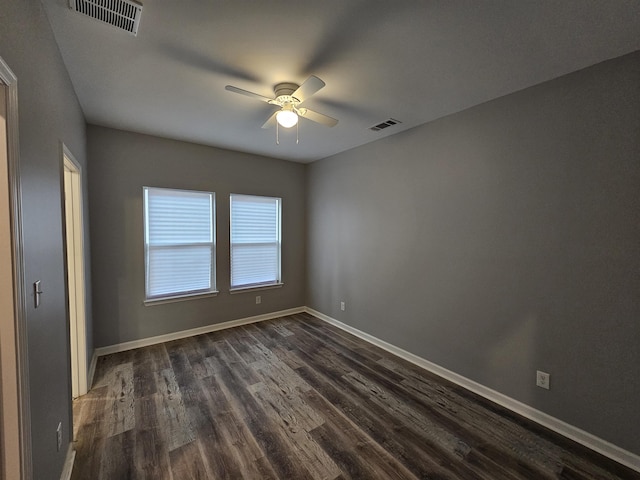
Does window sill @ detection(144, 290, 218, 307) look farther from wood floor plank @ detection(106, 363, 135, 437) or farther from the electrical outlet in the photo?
the electrical outlet

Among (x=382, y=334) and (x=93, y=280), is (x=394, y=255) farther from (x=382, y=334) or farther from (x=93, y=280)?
(x=93, y=280)

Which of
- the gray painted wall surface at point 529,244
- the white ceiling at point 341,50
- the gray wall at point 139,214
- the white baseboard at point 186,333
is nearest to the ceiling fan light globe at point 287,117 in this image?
the white ceiling at point 341,50

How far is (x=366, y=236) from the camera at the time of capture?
12.1 ft

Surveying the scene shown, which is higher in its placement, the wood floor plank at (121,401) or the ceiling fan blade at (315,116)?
the ceiling fan blade at (315,116)

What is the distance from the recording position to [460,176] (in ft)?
8.68

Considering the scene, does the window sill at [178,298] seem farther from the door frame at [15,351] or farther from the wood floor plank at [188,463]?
the door frame at [15,351]

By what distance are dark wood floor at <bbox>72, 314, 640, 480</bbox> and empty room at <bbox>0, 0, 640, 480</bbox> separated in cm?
2

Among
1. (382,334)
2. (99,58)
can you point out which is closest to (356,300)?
(382,334)

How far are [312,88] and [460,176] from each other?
169 centimetres

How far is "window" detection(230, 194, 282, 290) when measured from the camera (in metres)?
4.14

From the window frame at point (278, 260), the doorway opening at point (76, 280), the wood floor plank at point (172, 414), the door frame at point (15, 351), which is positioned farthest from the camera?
the window frame at point (278, 260)

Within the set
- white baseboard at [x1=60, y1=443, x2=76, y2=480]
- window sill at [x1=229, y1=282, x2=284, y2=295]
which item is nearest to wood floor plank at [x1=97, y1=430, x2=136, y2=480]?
white baseboard at [x1=60, y1=443, x2=76, y2=480]

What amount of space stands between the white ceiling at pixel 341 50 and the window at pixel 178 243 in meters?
1.17

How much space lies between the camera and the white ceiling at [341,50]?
57.6 inches
